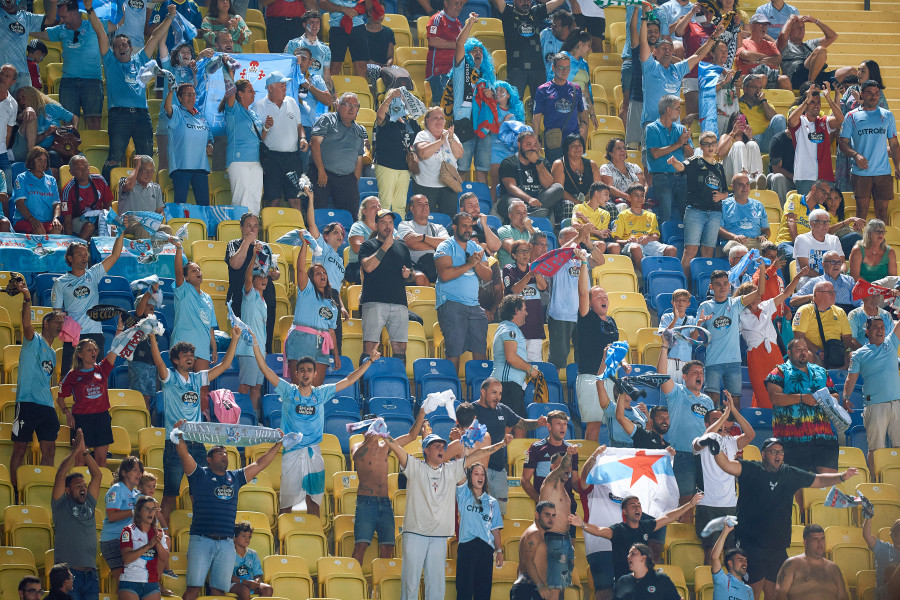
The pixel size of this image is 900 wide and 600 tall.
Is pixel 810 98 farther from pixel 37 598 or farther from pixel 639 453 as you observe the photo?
pixel 37 598

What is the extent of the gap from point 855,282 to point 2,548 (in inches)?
308

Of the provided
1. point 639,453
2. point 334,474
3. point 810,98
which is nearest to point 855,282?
point 810,98

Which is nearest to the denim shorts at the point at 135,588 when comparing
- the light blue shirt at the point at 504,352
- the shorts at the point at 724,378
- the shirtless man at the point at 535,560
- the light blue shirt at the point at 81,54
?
the shirtless man at the point at 535,560

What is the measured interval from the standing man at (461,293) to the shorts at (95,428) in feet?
9.67

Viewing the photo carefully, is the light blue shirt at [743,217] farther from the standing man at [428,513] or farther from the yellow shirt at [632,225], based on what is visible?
the standing man at [428,513]

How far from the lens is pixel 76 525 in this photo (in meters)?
9.62

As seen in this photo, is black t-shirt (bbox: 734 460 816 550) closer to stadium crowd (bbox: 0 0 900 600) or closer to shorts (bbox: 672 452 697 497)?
stadium crowd (bbox: 0 0 900 600)

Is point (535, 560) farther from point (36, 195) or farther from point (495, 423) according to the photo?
point (36, 195)

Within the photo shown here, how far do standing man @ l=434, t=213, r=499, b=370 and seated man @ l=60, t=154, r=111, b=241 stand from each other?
9.76 ft

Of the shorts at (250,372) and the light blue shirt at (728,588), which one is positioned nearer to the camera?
the light blue shirt at (728,588)

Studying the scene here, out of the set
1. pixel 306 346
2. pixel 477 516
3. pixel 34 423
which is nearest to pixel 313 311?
pixel 306 346

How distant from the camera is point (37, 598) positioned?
9039 mm

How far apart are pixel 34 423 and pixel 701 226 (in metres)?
6.42

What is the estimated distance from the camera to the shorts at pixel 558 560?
33.2 ft
